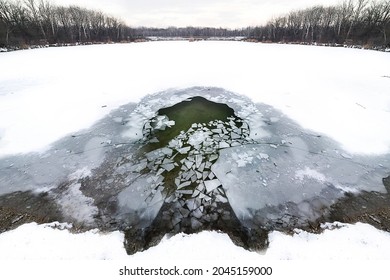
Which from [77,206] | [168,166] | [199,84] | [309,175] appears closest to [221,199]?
[168,166]

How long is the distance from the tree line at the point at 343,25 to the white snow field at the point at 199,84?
21.9 metres

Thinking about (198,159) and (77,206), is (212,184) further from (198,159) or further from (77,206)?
(77,206)

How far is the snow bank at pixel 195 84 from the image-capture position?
5.89 meters

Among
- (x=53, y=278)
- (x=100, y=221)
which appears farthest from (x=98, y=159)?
(x=53, y=278)

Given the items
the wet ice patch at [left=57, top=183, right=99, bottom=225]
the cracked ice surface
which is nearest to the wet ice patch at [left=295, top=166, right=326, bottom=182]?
the cracked ice surface

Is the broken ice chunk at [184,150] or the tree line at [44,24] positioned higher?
the tree line at [44,24]

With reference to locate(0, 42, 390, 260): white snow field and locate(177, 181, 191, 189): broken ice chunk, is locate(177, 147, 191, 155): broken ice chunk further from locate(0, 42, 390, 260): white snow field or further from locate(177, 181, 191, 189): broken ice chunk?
locate(0, 42, 390, 260): white snow field

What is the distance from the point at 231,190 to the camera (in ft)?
12.9

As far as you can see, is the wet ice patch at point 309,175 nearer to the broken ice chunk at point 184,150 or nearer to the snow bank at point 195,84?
the snow bank at point 195,84

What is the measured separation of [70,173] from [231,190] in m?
3.41

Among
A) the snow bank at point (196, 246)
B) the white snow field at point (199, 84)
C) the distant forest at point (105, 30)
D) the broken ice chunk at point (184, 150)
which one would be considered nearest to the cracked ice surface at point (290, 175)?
the white snow field at point (199, 84)

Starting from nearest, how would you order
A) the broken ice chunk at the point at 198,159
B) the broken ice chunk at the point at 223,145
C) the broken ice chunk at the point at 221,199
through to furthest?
the broken ice chunk at the point at 221,199, the broken ice chunk at the point at 198,159, the broken ice chunk at the point at 223,145

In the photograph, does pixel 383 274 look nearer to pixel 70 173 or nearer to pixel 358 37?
pixel 70 173

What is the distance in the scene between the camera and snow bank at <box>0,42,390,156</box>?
19.3 feet
